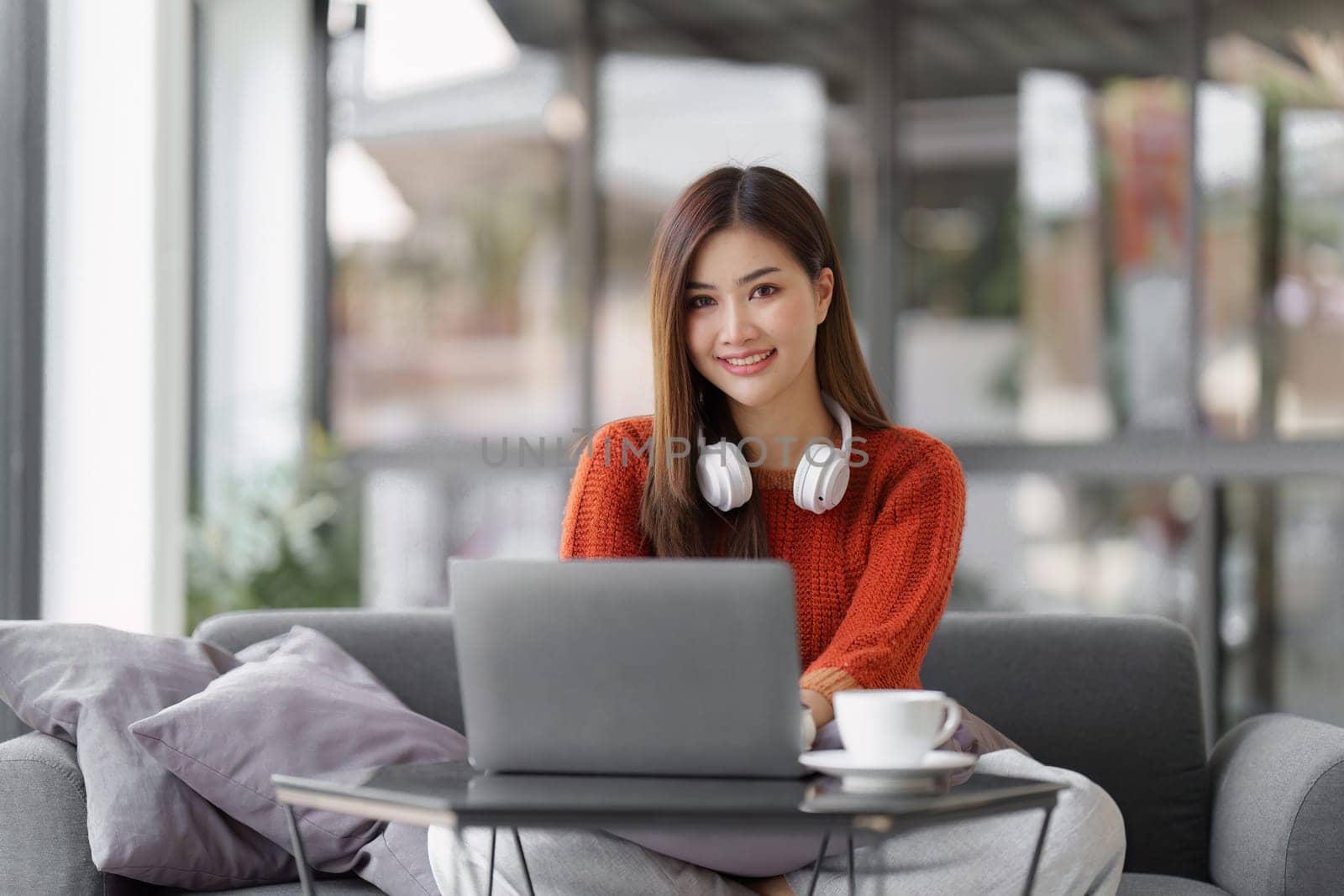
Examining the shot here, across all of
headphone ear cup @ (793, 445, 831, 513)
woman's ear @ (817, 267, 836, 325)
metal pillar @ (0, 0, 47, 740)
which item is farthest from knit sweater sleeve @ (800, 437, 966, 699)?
metal pillar @ (0, 0, 47, 740)

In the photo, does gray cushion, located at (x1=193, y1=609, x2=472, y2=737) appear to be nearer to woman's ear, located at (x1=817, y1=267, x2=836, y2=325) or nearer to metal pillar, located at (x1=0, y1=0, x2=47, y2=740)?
woman's ear, located at (x1=817, y1=267, x2=836, y2=325)

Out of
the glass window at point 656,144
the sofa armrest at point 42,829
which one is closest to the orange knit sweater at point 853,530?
the sofa armrest at point 42,829

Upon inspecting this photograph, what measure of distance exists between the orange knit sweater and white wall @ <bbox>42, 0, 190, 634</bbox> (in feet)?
6.99

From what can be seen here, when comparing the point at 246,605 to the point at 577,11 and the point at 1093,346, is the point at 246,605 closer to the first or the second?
the point at 577,11

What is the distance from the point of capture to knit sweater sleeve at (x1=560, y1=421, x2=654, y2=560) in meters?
2.05

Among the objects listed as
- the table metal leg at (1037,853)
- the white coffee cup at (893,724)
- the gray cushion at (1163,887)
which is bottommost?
the gray cushion at (1163,887)

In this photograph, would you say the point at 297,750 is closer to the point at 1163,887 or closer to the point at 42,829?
the point at 42,829

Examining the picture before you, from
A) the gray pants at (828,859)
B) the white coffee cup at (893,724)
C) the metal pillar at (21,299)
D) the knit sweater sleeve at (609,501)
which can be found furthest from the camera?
the metal pillar at (21,299)

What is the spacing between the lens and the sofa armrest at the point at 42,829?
1909 millimetres

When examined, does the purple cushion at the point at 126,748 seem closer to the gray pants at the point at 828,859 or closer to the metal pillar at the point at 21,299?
the gray pants at the point at 828,859

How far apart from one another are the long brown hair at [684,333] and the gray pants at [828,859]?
1.38ft

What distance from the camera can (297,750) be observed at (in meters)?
2.04

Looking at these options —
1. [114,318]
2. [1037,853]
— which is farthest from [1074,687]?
[114,318]

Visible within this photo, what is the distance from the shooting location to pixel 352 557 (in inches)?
186
